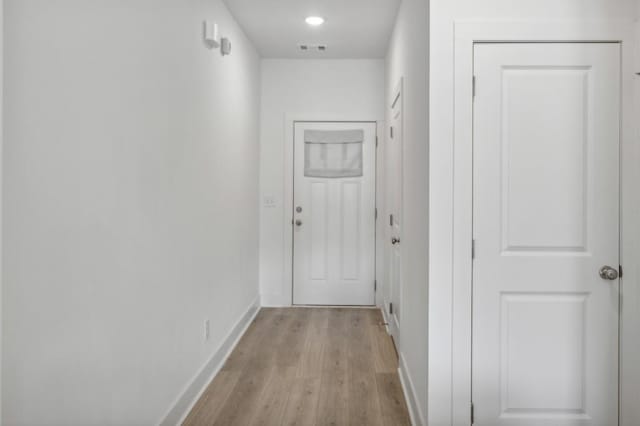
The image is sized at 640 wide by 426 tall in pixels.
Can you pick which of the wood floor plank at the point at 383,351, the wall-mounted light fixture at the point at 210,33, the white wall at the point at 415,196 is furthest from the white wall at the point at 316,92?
the wall-mounted light fixture at the point at 210,33

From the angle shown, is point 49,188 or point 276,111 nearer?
point 49,188

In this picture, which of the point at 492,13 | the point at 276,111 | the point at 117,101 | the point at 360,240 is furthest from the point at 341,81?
the point at 117,101

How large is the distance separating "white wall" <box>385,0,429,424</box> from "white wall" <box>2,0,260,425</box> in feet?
3.98

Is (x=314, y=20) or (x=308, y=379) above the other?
(x=314, y=20)

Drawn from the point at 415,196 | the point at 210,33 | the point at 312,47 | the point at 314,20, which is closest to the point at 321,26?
the point at 314,20

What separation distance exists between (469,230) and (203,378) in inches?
70.4

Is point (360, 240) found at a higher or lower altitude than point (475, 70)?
lower

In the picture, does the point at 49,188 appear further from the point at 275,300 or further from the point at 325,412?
the point at 275,300

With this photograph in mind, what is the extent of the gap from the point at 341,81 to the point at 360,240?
1.63 meters

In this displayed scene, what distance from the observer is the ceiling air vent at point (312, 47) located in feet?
13.6

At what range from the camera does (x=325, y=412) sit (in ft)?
8.07

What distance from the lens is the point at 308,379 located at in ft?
9.48

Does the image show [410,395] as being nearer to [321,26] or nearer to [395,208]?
[395,208]

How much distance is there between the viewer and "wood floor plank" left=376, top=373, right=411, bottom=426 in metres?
2.39
